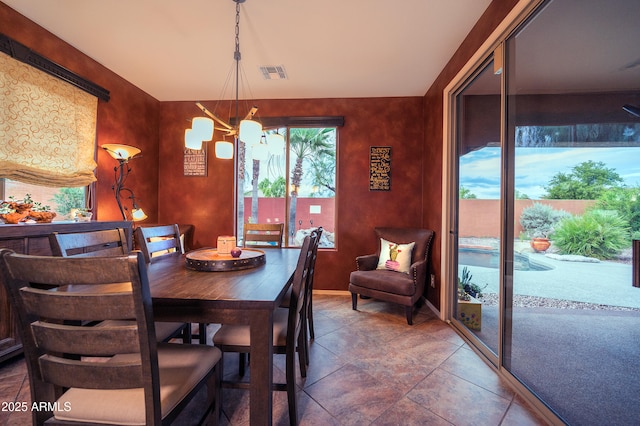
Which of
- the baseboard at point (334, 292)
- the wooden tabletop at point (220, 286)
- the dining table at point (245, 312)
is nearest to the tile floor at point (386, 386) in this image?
the dining table at point (245, 312)

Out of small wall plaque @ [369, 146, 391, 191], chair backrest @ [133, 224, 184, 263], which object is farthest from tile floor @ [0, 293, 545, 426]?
small wall plaque @ [369, 146, 391, 191]

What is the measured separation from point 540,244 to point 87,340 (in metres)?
2.25

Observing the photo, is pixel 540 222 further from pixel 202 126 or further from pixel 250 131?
pixel 202 126

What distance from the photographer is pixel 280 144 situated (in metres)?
2.20

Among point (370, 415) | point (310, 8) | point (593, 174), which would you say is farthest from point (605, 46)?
point (370, 415)

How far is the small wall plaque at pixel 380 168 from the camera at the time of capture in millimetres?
3773

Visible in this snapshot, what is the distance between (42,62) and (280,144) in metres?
2.30

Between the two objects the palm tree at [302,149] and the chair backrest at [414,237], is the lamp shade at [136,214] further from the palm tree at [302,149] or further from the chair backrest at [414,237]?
the chair backrest at [414,237]

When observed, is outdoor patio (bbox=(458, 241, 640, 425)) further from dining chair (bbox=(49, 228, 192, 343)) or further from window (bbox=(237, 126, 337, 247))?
window (bbox=(237, 126, 337, 247))

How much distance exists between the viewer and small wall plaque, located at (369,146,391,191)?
3.77 meters

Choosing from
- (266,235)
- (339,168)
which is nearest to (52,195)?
(266,235)

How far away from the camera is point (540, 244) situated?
5.54ft

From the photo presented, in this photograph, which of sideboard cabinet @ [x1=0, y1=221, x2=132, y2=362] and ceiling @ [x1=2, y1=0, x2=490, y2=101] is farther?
ceiling @ [x1=2, y1=0, x2=490, y2=101]

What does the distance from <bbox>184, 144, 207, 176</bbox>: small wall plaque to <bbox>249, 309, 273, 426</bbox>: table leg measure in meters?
3.41
